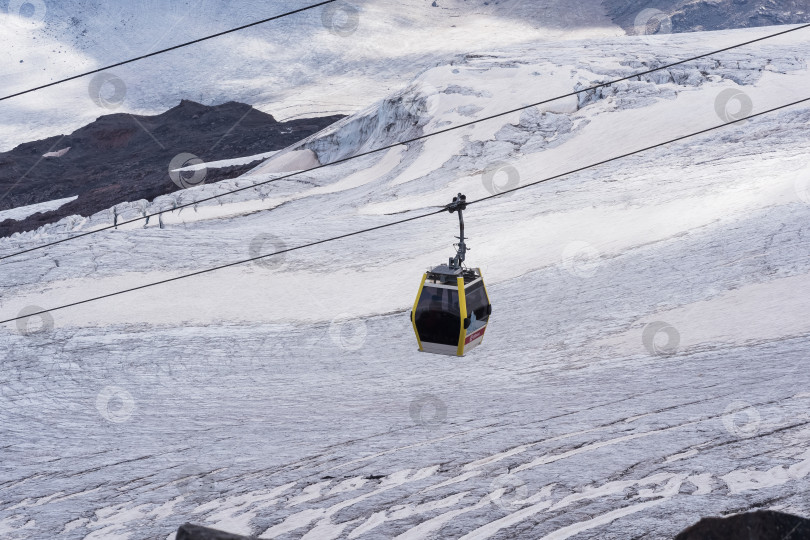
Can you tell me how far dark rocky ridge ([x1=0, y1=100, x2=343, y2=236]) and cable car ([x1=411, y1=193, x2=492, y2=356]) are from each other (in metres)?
38.1

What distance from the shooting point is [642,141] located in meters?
28.6

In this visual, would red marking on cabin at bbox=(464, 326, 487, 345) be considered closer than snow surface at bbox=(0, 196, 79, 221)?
Yes

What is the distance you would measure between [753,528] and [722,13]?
3838 inches

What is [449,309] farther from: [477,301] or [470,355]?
[470,355]

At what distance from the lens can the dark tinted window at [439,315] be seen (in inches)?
498

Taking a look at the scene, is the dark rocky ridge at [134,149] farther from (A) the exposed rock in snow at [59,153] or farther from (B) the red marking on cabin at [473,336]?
(B) the red marking on cabin at [473,336]

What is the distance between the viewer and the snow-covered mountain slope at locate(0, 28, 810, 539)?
37.0 feet

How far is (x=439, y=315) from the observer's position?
1272cm

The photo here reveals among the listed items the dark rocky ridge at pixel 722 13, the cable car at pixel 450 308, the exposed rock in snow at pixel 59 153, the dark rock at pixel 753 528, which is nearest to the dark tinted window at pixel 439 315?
the cable car at pixel 450 308

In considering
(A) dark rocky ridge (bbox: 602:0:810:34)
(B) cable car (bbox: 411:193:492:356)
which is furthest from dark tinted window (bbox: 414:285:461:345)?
(A) dark rocky ridge (bbox: 602:0:810:34)

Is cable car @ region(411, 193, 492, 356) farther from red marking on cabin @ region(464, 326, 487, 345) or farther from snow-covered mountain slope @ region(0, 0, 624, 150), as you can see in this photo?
snow-covered mountain slope @ region(0, 0, 624, 150)

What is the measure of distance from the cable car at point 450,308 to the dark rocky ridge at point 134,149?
1501 inches

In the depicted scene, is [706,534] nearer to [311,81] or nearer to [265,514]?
[265,514]

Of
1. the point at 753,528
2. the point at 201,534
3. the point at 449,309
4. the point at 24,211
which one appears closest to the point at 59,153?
the point at 24,211
